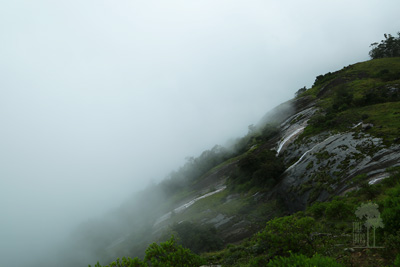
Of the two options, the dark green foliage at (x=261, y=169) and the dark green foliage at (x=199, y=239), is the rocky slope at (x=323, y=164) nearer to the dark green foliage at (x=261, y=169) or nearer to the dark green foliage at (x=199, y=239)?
the dark green foliage at (x=261, y=169)

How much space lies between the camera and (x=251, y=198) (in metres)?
42.1

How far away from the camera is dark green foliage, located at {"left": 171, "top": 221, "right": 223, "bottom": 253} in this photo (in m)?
30.8

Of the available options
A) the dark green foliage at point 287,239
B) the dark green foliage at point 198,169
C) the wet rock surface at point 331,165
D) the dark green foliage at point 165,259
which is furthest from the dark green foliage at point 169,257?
the dark green foliage at point 198,169

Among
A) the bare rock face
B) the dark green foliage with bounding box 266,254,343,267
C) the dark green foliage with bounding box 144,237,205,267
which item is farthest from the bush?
the bare rock face

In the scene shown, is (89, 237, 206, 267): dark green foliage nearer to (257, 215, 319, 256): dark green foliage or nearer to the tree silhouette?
(257, 215, 319, 256): dark green foliage

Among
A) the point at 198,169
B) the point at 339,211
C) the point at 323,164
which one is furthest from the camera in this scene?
the point at 198,169

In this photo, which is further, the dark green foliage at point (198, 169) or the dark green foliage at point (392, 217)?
the dark green foliage at point (198, 169)

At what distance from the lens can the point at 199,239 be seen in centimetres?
3158

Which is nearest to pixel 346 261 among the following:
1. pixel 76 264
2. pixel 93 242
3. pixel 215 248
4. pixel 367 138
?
pixel 215 248

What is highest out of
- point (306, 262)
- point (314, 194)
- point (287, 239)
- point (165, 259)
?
point (165, 259)

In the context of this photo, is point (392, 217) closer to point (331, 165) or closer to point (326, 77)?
point (331, 165)

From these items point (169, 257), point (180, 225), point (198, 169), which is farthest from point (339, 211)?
point (198, 169)

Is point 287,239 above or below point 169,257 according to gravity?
below

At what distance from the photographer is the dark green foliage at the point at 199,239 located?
30.8 m
